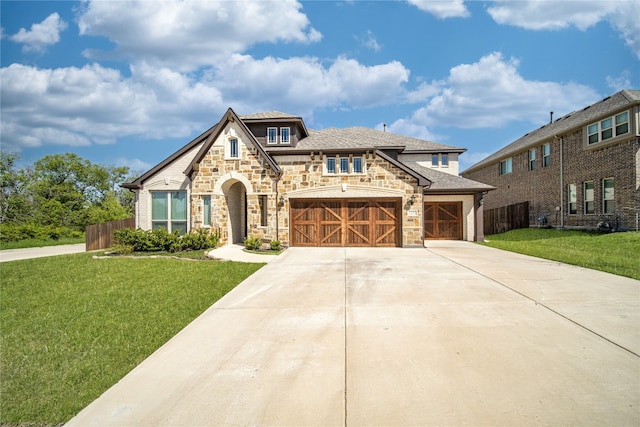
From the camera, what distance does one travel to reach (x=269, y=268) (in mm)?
11477

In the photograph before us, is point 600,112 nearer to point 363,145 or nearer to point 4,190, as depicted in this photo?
point 363,145

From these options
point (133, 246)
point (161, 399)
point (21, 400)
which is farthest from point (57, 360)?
point (133, 246)

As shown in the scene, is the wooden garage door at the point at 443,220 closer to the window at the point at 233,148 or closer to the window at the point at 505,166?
the window at the point at 505,166

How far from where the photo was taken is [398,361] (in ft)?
15.0

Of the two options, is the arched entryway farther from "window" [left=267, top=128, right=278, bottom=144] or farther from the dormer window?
the dormer window

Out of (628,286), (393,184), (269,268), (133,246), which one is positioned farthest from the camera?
(393,184)

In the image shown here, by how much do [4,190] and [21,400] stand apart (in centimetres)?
3837

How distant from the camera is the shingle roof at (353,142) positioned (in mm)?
17688

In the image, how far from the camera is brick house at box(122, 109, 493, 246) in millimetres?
17000

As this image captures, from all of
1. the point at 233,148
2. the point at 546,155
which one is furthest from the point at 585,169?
the point at 233,148

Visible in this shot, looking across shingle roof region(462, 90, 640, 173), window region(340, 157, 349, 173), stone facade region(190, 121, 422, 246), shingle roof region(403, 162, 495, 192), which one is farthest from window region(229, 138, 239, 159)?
shingle roof region(462, 90, 640, 173)

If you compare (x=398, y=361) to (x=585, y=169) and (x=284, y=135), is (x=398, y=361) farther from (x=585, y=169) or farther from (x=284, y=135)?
(x=585, y=169)

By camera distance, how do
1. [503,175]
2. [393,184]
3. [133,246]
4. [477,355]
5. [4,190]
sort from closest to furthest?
[477,355] → [133,246] → [393,184] → [503,175] → [4,190]

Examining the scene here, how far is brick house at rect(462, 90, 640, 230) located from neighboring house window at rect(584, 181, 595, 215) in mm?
47
